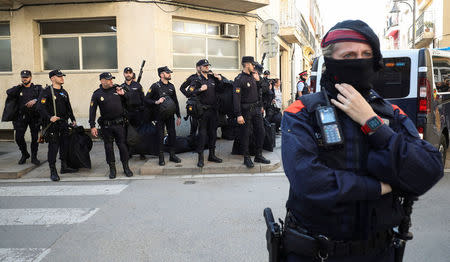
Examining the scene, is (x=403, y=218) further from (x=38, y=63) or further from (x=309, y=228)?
(x=38, y=63)

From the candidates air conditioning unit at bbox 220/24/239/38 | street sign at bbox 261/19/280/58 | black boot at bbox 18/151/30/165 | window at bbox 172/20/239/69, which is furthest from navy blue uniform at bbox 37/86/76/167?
air conditioning unit at bbox 220/24/239/38

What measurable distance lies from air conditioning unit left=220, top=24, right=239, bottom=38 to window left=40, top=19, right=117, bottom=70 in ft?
10.8

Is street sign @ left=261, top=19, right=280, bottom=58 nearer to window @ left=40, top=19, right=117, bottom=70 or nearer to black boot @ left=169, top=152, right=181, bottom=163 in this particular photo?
window @ left=40, top=19, right=117, bottom=70

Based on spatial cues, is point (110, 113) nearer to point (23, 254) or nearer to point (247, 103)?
point (247, 103)

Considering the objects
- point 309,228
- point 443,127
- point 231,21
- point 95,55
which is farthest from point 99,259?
point 231,21

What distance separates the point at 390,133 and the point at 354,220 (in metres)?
0.39

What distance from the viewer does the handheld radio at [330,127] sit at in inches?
61.2

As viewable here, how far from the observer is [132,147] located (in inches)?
331

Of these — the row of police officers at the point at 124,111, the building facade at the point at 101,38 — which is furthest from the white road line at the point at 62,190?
the building facade at the point at 101,38

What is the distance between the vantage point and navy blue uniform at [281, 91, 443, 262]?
1.54 metres

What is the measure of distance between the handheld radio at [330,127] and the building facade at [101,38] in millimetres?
9692

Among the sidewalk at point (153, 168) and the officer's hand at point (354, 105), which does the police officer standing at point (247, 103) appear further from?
the officer's hand at point (354, 105)

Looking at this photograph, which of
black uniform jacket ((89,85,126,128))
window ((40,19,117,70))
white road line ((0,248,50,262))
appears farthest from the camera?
window ((40,19,117,70))

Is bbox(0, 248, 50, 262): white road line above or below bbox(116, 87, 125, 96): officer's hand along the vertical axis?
below
